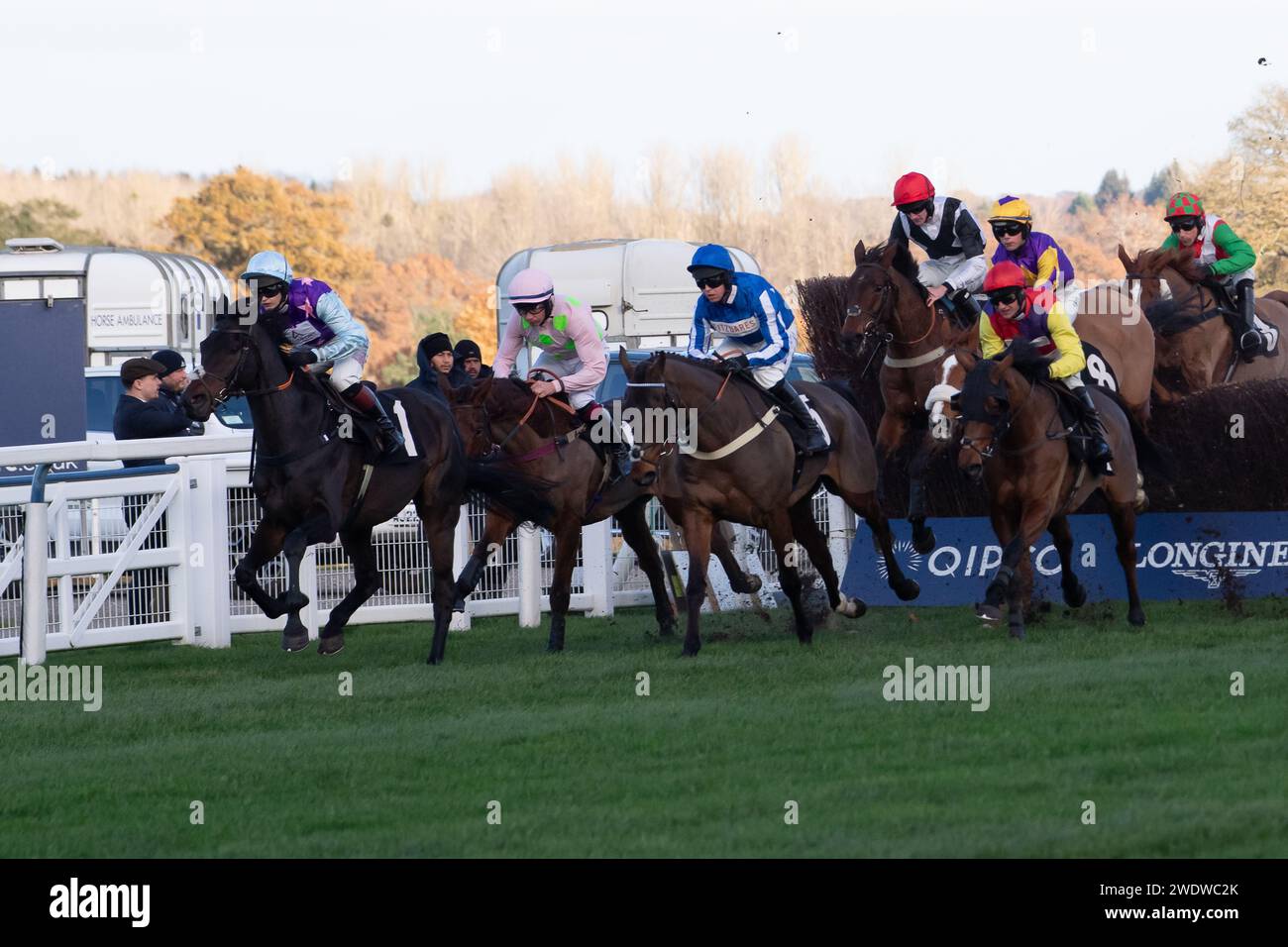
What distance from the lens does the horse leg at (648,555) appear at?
39.0 feet

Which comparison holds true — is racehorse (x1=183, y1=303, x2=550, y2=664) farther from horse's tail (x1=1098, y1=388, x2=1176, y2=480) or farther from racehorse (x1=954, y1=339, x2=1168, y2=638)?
horse's tail (x1=1098, y1=388, x2=1176, y2=480)

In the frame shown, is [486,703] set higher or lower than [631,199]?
lower

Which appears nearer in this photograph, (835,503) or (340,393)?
(340,393)

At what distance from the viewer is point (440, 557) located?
1132 centimetres

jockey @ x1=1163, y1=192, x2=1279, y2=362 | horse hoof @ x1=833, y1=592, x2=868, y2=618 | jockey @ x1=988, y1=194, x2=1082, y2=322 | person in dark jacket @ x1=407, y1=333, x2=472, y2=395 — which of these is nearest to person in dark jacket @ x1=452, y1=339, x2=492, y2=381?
person in dark jacket @ x1=407, y1=333, x2=472, y2=395

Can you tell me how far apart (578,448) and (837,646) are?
191 cm

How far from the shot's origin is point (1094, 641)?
1041cm

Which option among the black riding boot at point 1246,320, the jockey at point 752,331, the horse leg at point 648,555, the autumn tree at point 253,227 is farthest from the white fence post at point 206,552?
the autumn tree at point 253,227

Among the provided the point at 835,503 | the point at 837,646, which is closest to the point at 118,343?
the point at 835,503

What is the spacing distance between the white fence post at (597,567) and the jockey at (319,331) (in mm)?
2647

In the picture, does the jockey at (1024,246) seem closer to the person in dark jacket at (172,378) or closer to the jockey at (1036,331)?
the jockey at (1036,331)

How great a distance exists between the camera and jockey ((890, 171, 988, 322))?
11.7 m

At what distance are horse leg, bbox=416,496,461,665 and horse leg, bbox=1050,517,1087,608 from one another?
3.49 metres

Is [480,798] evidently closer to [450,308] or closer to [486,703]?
[486,703]
